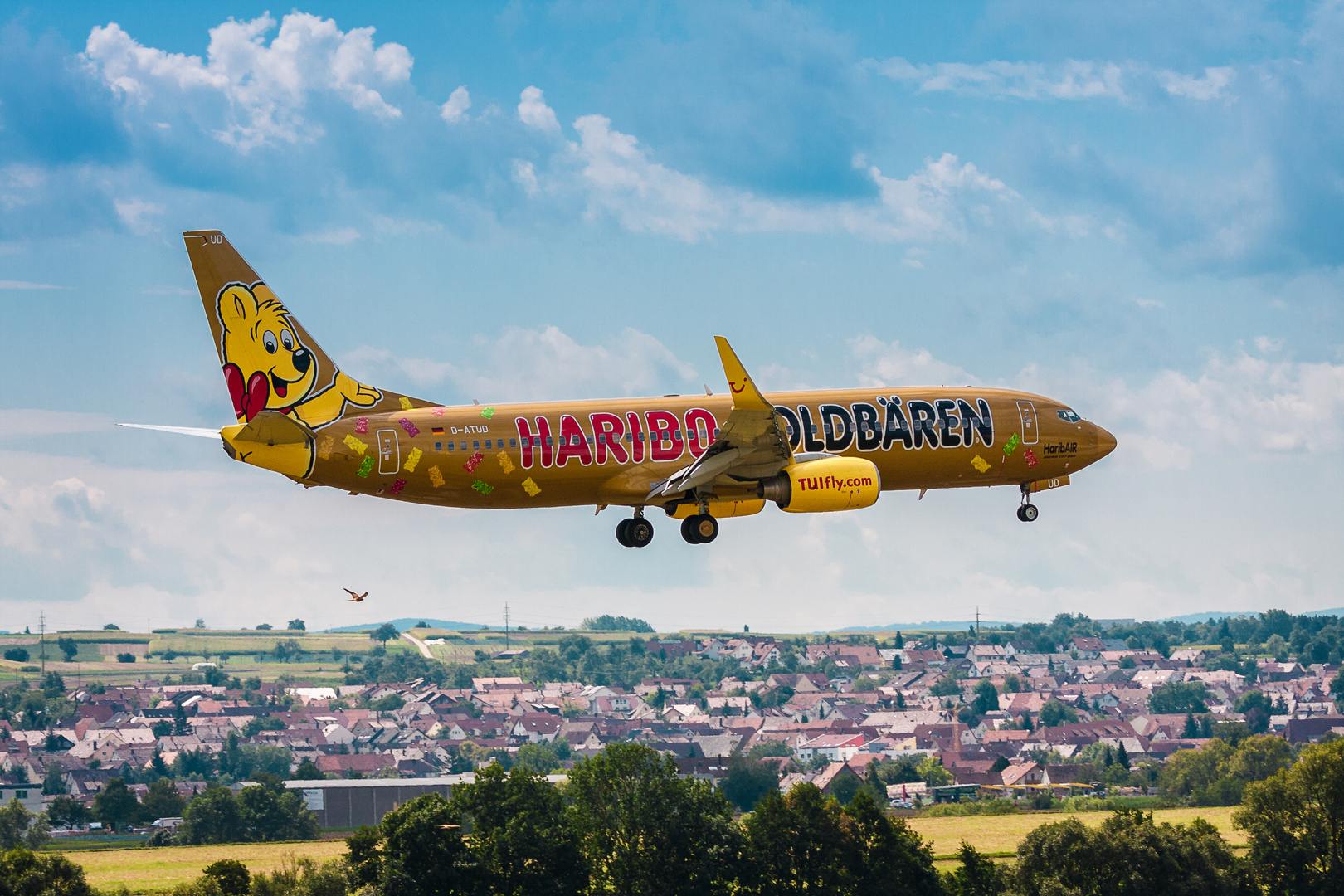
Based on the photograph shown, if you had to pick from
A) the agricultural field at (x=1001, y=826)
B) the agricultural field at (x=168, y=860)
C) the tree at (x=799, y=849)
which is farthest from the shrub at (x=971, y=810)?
the agricultural field at (x=168, y=860)

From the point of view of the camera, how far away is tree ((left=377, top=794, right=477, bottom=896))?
100938 millimetres

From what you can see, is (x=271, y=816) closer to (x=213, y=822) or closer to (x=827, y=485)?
(x=213, y=822)

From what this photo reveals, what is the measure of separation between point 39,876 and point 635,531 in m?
59.3

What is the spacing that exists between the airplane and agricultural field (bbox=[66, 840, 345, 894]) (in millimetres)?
62696

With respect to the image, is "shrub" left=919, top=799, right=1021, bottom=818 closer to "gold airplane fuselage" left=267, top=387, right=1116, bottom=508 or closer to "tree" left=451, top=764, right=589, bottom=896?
"tree" left=451, top=764, right=589, bottom=896

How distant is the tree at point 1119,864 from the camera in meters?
102

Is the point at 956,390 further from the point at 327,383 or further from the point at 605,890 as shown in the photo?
the point at 605,890

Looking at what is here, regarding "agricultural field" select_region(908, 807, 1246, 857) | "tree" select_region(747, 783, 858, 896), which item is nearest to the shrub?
"agricultural field" select_region(908, 807, 1246, 857)

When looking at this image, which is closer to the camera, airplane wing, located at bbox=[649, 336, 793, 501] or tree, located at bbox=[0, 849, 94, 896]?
airplane wing, located at bbox=[649, 336, 793, 501]

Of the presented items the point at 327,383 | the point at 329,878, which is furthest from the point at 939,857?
the point at 327,383

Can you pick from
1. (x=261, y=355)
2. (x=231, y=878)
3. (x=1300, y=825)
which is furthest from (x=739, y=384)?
(x=1300, y=825)

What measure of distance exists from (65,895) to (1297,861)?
266ft

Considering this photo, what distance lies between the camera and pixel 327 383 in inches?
2261

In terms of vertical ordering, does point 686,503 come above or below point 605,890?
above
